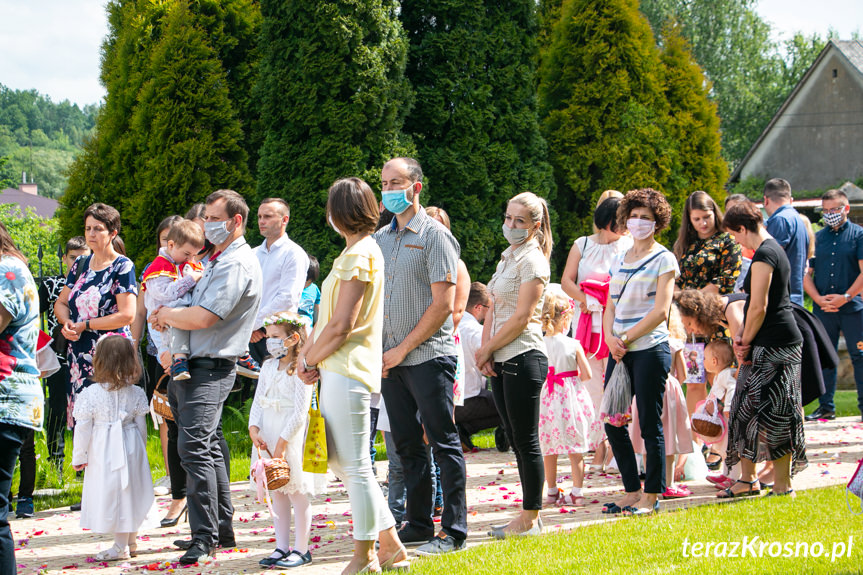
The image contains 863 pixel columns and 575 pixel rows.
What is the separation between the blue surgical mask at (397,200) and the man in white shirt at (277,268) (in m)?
1.48

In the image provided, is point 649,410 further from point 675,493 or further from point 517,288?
point 517,288

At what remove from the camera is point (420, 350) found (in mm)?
5113

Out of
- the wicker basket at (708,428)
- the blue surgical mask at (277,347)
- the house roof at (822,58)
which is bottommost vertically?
the wicker basket at (708,428)

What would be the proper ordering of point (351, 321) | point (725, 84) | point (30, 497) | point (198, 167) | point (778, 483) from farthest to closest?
point (725, 84), point (198, 167), point (30, 497), point (778, 483), point (351, 321)

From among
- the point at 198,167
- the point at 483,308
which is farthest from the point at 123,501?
the point at 198,167

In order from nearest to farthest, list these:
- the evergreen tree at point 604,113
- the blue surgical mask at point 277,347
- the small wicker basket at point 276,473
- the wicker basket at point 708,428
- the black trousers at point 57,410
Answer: the small wicker basket at point 276,473
the blue surgical mask at point 277,347
the wicker basket at point 708,428
the black trousers at point 57,410
the evergreen tree at point 604,113

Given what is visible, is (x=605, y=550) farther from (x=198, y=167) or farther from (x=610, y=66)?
(x=610, y=66)

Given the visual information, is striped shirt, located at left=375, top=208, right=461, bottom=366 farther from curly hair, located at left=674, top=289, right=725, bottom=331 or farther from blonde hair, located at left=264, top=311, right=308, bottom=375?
curly hair, located at left=674, top=289, right=725, bottom=331

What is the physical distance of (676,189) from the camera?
12.1 meters

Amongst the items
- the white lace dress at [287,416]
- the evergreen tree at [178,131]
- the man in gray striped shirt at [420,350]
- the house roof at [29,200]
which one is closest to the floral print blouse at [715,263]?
the man in gray striped shirt at [420,350]

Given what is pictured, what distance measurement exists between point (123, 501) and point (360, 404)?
6.55 feet

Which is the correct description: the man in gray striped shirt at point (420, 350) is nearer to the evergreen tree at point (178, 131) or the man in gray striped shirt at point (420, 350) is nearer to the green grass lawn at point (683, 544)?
the green grass lawn at point (683, 544)

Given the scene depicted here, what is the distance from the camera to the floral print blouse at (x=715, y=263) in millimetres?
7320

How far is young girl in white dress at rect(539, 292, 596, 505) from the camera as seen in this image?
6.56 m
